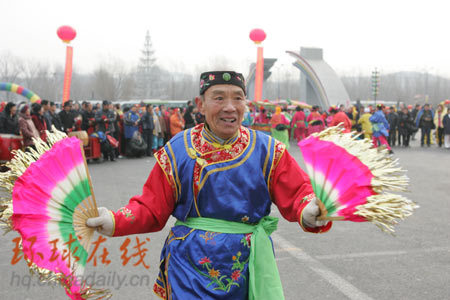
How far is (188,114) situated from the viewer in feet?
50.4

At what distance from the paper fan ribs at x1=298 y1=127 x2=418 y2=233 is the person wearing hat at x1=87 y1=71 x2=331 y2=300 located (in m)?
0.21

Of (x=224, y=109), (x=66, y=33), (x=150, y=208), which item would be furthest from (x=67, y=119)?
(x=224, y=109)

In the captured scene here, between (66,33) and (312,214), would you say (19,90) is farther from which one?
(312,214)

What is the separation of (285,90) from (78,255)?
92398mm

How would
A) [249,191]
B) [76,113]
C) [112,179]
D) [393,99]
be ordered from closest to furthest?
[249,191], [112,179], [76,113], [393,99]

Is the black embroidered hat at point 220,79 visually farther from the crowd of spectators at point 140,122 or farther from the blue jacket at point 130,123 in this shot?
the blue jacket at point 130,123

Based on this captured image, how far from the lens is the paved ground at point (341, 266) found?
3.86 metres

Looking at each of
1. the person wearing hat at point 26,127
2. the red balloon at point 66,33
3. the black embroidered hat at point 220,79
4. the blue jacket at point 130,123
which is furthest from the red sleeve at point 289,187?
the red balloon at point 66,33

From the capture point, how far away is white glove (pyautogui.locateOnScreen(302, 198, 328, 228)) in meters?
1.94

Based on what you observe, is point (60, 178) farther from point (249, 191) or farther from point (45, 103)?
point (45, 103)

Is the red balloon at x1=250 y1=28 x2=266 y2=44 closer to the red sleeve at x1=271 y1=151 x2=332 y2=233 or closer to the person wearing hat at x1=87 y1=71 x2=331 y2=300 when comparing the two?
the person wearing hat at x1=87 y1=71 x2=331 y2=300

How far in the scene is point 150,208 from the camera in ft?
7.59

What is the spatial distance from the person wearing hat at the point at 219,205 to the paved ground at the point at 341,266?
5.68 feet

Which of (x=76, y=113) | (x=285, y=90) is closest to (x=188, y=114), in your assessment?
(x=76, y=113)
